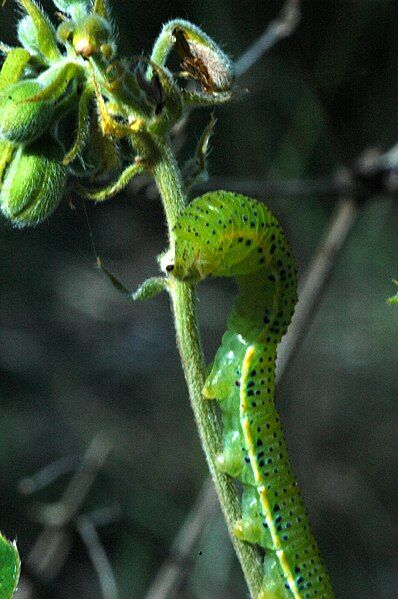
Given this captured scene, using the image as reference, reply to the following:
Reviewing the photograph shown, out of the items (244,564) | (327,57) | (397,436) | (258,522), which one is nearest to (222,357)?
(258,522)

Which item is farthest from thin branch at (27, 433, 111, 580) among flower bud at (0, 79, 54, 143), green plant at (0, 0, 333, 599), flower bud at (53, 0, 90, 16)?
flower bud at (53, 0, 90, 16)

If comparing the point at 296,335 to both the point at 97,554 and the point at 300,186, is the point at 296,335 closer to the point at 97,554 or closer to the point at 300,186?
the point at 300,186

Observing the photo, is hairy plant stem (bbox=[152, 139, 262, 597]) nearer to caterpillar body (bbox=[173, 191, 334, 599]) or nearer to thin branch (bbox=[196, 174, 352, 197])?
caterpillar body (bbox=[173, 191, 334, 599])

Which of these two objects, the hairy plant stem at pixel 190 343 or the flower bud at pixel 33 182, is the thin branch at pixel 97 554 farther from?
the flower bud at pixel 33 182

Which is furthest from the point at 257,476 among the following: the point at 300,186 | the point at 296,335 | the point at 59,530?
the point at 300,186

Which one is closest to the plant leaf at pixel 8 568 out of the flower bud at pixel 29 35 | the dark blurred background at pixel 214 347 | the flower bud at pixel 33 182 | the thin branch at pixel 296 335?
the flower bud at pixel 33 182
